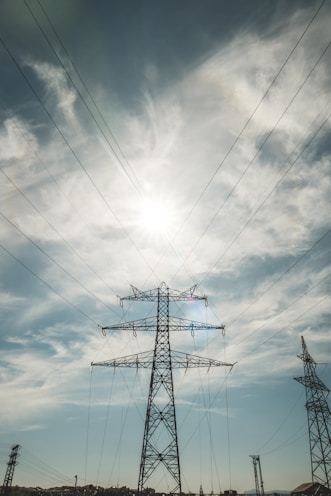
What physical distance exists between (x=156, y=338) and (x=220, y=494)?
2245cm

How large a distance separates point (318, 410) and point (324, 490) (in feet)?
81.8

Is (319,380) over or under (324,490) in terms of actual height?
over

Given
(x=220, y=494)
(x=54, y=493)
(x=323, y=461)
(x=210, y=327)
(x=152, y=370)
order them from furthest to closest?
(x=54, y=493) → (x=220, y=494) → (x=323, y=461) → (x=210, y=327) → (x=152, y=370)

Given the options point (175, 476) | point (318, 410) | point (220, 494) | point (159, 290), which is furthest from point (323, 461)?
point (159, 290)

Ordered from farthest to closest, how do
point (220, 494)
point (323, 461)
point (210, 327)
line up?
point (220, 494)
point (323, 461)
point (210, 327)

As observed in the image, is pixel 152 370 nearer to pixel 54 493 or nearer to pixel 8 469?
pixel 54 493

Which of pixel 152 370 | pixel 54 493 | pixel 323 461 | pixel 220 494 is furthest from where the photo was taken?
A: pixel 54 493

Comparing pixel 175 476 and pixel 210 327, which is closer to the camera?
pixel 175 476

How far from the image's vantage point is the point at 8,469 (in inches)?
1930

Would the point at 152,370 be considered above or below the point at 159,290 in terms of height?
below

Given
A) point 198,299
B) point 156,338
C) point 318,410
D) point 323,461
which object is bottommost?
point 323,461

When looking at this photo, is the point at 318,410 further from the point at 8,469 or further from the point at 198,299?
the point at 8,469

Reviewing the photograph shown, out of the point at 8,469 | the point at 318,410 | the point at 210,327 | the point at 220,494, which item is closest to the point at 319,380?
the point at 318,410

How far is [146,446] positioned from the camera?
877 inches
